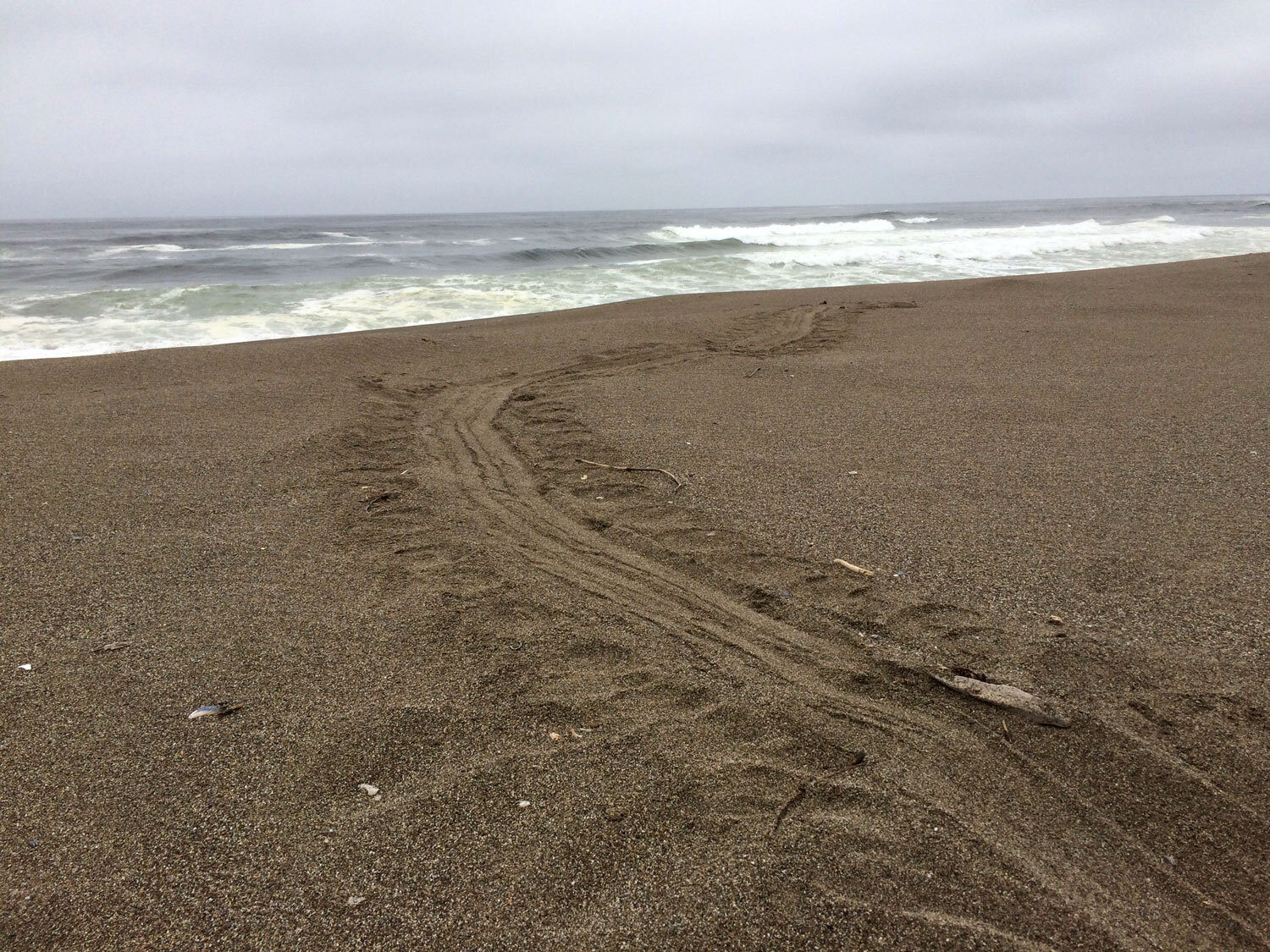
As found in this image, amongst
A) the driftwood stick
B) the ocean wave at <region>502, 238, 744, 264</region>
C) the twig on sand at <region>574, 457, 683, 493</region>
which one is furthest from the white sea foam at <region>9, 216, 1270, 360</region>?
the driftwood stick

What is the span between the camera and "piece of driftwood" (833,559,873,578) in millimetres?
3074

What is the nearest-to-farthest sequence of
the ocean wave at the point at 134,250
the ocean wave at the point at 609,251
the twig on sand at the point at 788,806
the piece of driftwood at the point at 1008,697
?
1. the twig on sand at the point at 788,806
2. the piece of driftwood at the point at 1008,697
3. the ocean wave at the point at 609,251
4. the ocean wave at the point at 134,250

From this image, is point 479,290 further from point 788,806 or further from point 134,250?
point 134,250

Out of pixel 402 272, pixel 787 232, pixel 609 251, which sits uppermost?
pixel 787 232

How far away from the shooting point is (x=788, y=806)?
2.00 meters

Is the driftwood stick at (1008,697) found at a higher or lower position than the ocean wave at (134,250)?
lower

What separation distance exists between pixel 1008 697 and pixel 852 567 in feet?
2.93

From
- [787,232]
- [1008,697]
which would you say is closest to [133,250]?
[787,232]

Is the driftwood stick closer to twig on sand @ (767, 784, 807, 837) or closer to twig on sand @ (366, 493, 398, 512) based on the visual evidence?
twig on sand @ (767, 784, 807, 837)

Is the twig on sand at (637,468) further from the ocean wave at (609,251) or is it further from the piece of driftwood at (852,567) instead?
the ocean wave at (609,251)

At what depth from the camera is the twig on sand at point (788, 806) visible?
1928 mm

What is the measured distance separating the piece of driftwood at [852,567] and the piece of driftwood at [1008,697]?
0.66 metres

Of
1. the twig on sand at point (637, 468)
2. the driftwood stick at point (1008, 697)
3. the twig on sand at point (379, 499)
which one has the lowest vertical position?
the driftwood stick at point (1008, 697)

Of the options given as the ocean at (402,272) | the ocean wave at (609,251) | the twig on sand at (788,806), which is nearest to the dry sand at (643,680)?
the twig on sand at (788,806)
